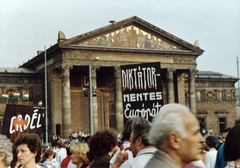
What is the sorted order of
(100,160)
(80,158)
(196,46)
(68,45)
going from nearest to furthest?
(100,160) → (80,158) → (68,45) → (196,46)

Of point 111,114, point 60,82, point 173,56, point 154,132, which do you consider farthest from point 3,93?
point 154,132

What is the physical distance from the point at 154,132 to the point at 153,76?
326 inches

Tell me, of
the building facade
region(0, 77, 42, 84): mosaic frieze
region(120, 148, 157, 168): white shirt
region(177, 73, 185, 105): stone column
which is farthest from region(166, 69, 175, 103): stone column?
region(120, 148, 157, 168): white shirt

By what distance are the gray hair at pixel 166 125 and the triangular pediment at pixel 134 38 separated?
3774cm

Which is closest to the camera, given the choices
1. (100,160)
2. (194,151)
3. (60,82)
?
(194,151)

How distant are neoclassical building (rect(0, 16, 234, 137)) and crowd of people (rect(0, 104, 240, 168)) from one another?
1269 inches

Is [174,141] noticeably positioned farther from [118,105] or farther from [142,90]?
Result: [118,105]

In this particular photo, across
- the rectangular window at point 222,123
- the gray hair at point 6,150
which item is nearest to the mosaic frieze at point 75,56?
the rectangular window at point 222,123

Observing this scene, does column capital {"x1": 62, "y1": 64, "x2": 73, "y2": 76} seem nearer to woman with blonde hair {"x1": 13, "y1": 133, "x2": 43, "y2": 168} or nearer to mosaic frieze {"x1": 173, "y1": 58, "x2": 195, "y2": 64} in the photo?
mosaic frieze {"x1": 173, "y1": 58, "x2": 195, "y2": 64}

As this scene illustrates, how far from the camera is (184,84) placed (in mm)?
49594

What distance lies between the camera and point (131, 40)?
140 ft

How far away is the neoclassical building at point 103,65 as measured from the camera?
130 feet

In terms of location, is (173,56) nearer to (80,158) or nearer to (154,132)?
(80,158)

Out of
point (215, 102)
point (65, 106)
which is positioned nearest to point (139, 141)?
point (65, 106)
